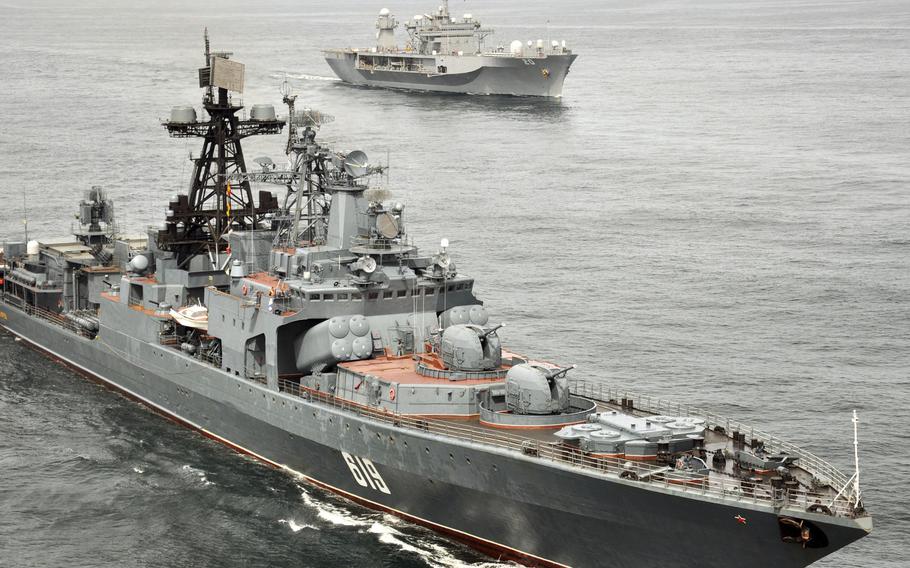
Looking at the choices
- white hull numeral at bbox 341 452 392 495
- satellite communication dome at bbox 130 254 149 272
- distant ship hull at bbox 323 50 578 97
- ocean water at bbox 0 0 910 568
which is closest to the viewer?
white hull numeral at bbox 341 452 392 495

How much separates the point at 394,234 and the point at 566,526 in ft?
37.2

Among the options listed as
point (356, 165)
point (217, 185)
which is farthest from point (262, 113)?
point (356, 165)

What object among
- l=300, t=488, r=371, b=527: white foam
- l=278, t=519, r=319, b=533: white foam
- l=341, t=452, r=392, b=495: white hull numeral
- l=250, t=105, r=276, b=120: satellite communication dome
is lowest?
l=278, t=519, r=319, b=533: white foam

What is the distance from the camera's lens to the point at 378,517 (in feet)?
112

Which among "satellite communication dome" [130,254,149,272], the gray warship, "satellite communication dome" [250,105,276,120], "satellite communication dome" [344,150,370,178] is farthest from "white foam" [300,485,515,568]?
the gray warship

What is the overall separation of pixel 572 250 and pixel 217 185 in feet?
70.7

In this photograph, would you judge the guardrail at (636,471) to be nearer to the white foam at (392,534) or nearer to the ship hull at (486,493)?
the ship hull at (486,493)

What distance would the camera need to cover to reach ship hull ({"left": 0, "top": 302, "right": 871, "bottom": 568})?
2717 centimetres

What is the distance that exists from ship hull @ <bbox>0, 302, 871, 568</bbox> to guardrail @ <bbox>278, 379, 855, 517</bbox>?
0.27 metres

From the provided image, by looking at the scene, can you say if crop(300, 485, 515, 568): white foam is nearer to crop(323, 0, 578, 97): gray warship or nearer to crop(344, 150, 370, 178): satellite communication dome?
crop(344, 150, 370, 178): satellite communication dome

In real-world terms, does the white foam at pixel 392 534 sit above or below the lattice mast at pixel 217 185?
below

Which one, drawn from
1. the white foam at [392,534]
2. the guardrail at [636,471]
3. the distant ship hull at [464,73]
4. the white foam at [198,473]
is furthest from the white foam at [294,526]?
the distant ship hull at [464,73]

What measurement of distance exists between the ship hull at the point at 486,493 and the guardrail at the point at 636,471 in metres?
0.27

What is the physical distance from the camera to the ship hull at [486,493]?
27172mm
